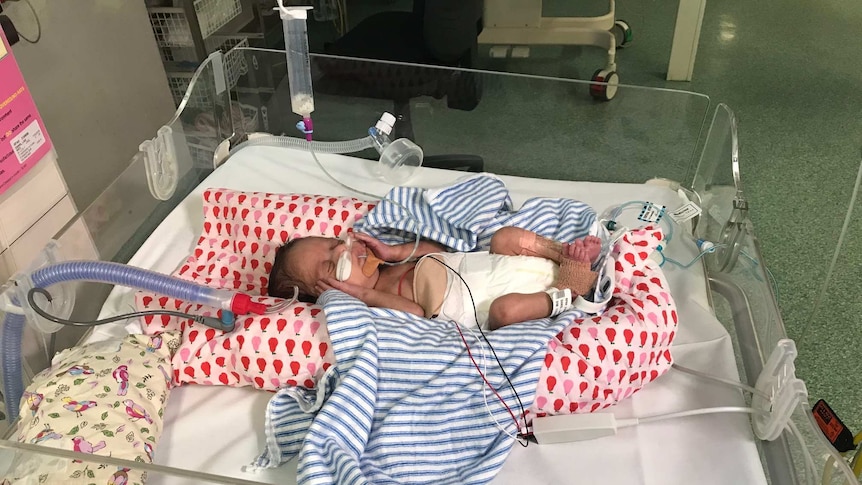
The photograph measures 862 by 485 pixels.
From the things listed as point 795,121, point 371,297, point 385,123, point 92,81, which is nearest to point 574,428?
point 371,297

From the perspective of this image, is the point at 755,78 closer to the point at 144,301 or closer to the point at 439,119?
the point at 439,119

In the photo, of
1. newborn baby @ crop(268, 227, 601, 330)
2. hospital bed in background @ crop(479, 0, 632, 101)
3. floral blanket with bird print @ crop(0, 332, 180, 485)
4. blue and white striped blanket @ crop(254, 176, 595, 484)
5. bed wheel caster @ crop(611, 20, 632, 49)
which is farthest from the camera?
bed wheel caster @ crop(611, 20, 632, 49)

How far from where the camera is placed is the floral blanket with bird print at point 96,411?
37.2 inches

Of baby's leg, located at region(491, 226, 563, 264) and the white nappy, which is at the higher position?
baby's leg, located at region(491, 226, 563, 264)

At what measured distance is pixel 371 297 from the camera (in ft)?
4.54

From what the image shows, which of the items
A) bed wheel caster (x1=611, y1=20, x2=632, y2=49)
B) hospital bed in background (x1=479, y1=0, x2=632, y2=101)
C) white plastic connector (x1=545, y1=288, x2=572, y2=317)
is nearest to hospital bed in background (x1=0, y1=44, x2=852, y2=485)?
white plastic connector (x1=545, y1=288, x2=572, y2=317)

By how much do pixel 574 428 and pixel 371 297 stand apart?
510 millimetres

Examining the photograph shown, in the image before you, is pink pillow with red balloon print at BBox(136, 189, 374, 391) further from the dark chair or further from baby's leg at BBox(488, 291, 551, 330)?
the dark chair

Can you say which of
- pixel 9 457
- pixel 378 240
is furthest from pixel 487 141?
pixel 9 457

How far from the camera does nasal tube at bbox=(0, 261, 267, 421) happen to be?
1.14 metres

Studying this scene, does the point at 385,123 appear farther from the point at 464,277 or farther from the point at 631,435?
the point at 631,435

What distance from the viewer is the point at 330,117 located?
2.05 metres

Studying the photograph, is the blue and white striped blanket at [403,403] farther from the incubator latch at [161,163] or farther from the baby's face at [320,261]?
the incubator latch at [161,163]

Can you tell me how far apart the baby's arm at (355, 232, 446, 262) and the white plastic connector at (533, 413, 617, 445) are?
1.75 feet
